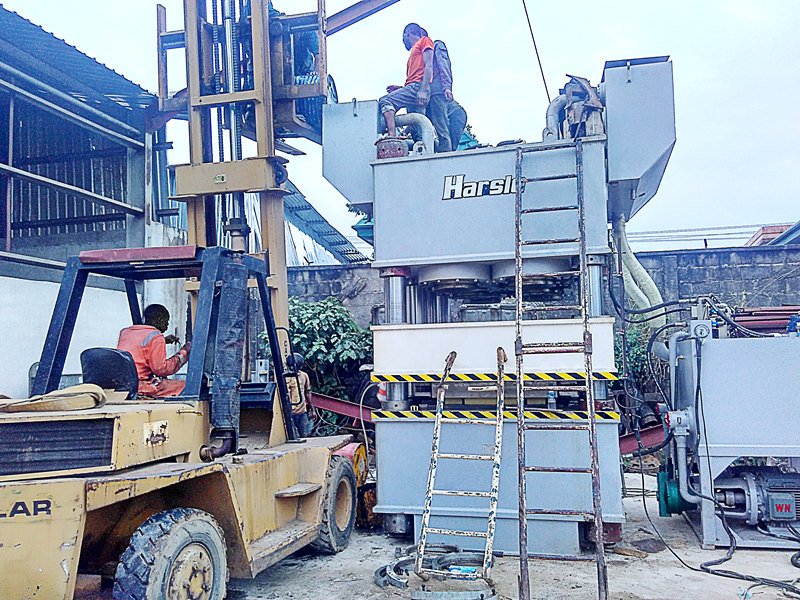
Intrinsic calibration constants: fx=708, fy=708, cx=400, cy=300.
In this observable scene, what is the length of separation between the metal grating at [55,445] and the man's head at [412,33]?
556cm

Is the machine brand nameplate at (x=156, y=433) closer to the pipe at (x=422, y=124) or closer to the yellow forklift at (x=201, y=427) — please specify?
the yellow forklift at (x=201, y=427)

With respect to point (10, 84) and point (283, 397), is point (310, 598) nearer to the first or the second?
point (283, 397)

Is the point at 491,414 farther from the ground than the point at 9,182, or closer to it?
closer to it

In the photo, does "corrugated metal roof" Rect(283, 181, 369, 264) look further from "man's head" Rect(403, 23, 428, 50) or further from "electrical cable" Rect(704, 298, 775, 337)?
"electrical cable" Rect(704, 298, 775, 337)

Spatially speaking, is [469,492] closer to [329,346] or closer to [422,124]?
[422,124]

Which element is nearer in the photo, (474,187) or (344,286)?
(474,187)

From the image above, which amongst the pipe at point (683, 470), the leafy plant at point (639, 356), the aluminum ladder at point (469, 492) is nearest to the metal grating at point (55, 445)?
the aluminum ladder at point (469, 492)

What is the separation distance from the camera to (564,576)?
205 inches

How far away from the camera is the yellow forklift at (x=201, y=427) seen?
11.0ft

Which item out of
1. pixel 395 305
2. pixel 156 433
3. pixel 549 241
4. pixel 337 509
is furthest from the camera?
pixel 395 305

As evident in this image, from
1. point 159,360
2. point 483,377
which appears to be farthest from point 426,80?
point 159,360

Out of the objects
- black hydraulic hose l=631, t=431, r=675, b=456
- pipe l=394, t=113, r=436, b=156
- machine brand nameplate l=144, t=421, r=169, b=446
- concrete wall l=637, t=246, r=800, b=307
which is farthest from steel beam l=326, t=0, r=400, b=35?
machine brand nameplate l=144, t=421, r=169, b=446

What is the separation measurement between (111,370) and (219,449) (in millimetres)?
806

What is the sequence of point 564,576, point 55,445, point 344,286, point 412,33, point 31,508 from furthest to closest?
point 344,286, point 412,33, point 564,576, point 55,445, point 31,508
